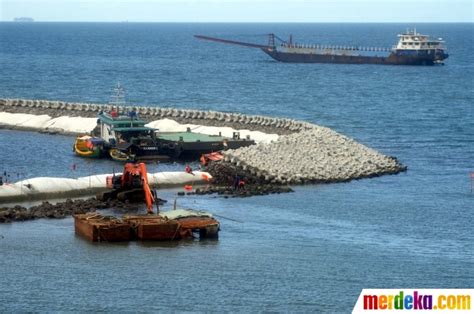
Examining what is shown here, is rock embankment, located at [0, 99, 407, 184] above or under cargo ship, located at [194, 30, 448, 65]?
above

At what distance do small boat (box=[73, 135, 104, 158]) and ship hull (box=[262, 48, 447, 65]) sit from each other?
11213 centimetres

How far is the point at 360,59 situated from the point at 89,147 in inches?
4654

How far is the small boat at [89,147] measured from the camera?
7519cm

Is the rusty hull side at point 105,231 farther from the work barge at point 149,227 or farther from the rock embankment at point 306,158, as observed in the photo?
the rock embankment at point 306,158

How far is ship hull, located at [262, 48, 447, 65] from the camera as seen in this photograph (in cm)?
18350

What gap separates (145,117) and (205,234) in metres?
41.0

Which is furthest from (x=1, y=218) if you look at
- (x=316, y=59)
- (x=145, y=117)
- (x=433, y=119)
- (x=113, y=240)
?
(x=316, y=59)

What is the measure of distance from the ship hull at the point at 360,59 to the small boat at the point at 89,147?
368 feet

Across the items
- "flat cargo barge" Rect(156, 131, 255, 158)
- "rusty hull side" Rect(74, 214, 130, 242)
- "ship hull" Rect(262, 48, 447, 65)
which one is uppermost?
"rusty hull side" Rect(74, 214, 130, 242)

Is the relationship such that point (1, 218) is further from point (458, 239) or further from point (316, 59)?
point (316, 59)

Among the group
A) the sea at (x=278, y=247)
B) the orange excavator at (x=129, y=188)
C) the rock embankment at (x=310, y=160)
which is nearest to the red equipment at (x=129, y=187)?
the orange excavator at (x=129, y=188)

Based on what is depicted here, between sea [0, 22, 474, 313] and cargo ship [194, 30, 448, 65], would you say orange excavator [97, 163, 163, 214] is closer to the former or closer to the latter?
sea [0, 22, 474, 313]

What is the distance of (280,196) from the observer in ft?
204

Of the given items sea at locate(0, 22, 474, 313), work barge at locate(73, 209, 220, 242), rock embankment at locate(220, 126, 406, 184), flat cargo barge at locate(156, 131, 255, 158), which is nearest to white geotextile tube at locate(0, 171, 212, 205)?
sea at locate(0, 22, 474, 313)
